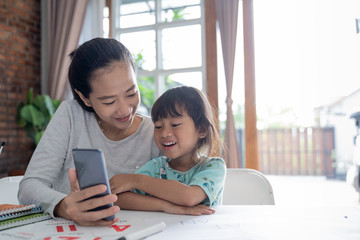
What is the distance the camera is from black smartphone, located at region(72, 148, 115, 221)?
0.76m

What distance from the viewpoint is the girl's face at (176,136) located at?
4.00ft

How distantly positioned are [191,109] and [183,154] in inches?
6.6

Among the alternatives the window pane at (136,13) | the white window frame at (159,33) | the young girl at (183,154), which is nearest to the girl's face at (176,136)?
the young girl at (183,154)

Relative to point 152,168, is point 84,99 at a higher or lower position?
higher

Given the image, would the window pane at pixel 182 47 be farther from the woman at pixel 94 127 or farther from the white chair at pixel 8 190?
the white chair at pixel 8 190

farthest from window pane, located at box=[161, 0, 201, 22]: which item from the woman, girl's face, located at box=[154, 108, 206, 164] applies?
girl's face, located at box=[154, 108, 206, 164]

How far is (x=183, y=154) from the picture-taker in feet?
4.15

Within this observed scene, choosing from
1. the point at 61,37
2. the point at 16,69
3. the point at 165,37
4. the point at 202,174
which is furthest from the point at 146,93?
the point at 202,174

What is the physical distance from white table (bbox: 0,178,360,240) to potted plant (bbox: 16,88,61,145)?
247cm

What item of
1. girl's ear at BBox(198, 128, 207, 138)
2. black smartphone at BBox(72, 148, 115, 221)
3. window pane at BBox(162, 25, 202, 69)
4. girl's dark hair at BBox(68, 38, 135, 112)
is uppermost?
window pane at BBox(162, 25, 202, 69)

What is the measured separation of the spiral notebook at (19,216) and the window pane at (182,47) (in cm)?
265

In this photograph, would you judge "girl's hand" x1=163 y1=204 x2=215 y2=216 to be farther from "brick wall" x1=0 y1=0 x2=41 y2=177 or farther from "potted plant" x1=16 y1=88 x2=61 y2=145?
"brick wall" x1=0 y1=0 x2=41 y2=177

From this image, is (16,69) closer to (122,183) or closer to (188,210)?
(122,183)

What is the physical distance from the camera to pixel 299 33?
19.0 feet
